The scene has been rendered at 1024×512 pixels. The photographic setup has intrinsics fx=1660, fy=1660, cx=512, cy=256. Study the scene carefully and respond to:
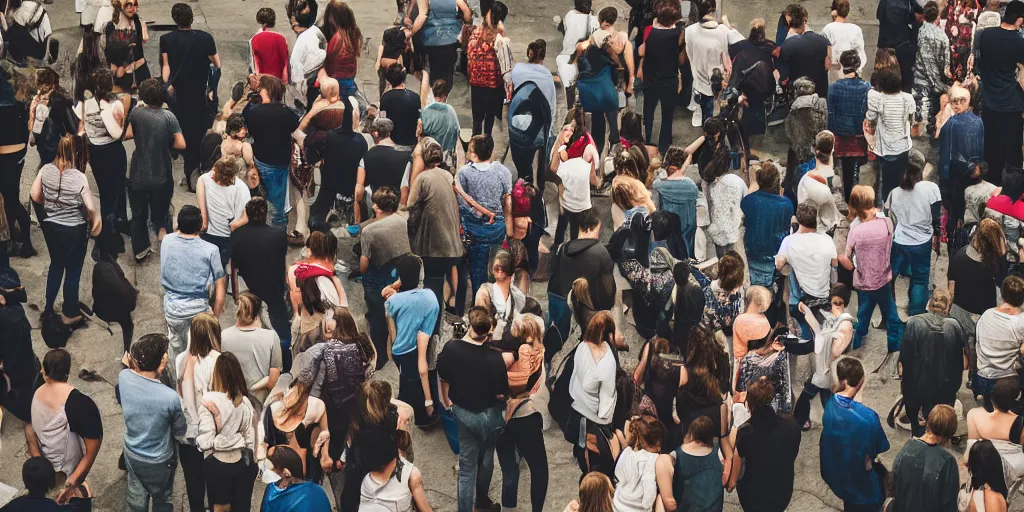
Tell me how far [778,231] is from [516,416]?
3.13 metres

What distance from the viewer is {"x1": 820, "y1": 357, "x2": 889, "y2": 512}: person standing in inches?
416

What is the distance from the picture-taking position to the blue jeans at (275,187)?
13.6 m

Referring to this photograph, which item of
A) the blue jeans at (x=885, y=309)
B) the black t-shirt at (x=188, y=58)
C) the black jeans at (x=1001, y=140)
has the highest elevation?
the black t-shirt at (x=188, y=58)

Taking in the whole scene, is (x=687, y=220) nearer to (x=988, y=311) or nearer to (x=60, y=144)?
(x=988, y=311)

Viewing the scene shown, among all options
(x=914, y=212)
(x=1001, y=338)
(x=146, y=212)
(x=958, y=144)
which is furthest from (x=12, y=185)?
(x=958, y=144)

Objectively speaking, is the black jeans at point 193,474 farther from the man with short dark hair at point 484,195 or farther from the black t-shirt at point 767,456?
the black t-shirt at point 767,456

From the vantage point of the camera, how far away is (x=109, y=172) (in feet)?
44.8

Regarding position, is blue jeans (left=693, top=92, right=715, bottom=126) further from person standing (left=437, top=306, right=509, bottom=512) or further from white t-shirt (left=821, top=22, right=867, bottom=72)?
person standing (left=437, top=306, right=509, bottom=512)

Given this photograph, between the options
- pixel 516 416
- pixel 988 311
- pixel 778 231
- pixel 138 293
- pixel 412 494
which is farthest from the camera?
pixel 138 293

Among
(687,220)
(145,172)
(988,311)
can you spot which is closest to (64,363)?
(145,172)

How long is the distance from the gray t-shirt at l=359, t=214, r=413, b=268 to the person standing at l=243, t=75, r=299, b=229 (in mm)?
1641

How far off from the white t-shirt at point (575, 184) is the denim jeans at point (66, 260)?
378 cm

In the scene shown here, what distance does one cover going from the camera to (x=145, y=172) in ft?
44.1

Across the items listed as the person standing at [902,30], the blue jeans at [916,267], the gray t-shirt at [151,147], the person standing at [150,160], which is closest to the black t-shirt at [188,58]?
the person standing at [150,160]
